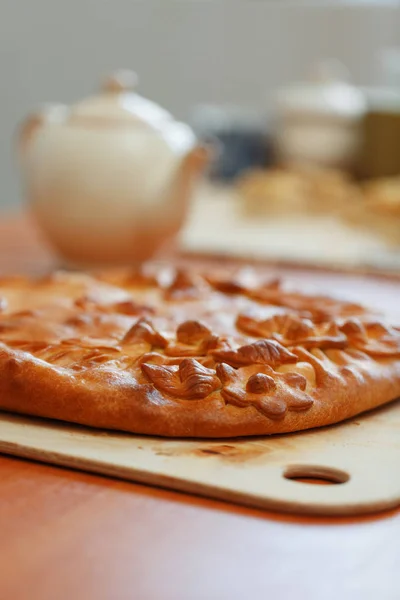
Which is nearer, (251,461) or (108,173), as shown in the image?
(251,461)

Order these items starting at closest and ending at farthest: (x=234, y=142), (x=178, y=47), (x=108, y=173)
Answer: (x=108, y=173) → (x=234, y=142) → (x=178, y=47)

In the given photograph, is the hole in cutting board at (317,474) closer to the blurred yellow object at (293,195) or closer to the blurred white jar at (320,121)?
the blurred yellow object at (293,195)

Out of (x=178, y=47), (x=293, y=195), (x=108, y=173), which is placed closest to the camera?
(x=108, y=173)

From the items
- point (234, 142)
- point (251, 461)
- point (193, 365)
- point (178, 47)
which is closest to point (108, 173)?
point (193, 365)

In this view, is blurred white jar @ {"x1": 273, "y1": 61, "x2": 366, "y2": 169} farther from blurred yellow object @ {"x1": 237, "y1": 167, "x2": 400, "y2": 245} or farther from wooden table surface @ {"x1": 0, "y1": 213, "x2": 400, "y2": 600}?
wooden table surface @ {"x1": 0, "y1": 213, "x2": 400, "y2": 600}

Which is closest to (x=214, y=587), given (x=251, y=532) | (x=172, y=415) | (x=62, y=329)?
(x=251, y=532)

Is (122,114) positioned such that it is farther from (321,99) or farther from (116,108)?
(321,99)

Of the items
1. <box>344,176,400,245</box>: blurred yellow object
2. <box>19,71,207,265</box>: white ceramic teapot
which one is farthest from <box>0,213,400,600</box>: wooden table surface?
<box>344,176,400,245</box>: blurred yellow object
